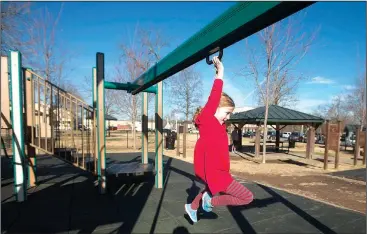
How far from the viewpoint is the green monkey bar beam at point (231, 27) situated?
1425mm

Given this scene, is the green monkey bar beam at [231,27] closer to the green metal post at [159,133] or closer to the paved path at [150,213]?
the paved path at [150,213]

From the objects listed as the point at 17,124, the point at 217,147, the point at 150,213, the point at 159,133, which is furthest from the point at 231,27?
the point at 17,124

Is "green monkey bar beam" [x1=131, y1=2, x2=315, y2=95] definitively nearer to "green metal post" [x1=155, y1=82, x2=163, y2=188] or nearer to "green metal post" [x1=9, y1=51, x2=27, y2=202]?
"green metal post" [x1=155, y1=82, x2=163, y2=188]

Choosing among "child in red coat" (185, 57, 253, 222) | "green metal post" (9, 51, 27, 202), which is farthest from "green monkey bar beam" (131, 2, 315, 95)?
"green metal post" (9, 51, 27, 202)

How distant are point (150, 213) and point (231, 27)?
334 cm

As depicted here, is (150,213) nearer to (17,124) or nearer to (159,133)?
(159,133)

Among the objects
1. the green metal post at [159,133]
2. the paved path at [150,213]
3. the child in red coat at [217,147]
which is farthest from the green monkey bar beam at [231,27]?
the green metal post at [159,133]

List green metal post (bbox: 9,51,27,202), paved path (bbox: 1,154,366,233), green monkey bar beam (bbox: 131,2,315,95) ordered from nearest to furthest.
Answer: green monkey bar beam (bbox: 131,2,315,95) → paved path (bbox: 1,154,366,233) → green metal post (bbox: 9,51,27,202)

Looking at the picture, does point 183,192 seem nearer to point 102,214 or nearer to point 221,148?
point 102,214

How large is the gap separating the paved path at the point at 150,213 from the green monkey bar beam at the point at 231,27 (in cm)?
240

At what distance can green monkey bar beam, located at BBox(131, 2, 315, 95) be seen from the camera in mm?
1425

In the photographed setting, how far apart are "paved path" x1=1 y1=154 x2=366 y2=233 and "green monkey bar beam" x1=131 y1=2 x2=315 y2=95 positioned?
7.89 ft

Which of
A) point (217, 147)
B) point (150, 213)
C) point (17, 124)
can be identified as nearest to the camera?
point (217, 147)

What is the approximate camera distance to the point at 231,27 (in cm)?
173
